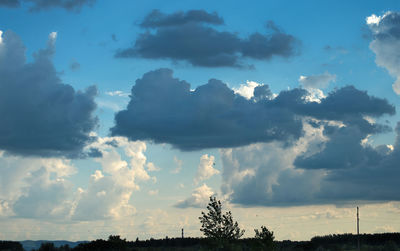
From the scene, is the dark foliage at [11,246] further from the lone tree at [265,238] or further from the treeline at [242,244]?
the lone tree at [265,238]

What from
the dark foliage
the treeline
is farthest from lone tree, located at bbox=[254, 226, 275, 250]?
the dark foliage

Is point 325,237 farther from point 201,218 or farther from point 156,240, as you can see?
point 201,218

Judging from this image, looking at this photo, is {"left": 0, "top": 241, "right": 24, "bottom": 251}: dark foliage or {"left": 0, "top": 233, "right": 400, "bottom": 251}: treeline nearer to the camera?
{"left": 0, "top": 233, "right": 400, "bottom": 251}: treeline

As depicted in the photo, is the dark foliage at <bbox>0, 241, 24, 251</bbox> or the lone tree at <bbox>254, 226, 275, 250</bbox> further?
the dark foliage at <bbox>0, 241, 24, 251</bbox>

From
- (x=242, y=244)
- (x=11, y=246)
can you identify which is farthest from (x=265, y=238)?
(x=11, y=246)

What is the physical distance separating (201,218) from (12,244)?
63833mm

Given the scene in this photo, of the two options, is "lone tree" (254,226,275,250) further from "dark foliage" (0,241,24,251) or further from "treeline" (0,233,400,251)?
"dark foliage" (0,241,24,251)

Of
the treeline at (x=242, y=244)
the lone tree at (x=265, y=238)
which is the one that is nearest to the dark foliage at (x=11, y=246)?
the treeline at (x=242, y=244)

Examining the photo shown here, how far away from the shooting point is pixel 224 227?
71.6 meters

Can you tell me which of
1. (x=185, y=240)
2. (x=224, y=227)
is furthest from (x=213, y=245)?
(x=185, y=240)

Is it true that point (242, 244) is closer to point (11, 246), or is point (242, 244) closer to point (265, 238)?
point (265, 238)

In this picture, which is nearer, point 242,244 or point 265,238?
point 265,238

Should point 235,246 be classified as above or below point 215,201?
below

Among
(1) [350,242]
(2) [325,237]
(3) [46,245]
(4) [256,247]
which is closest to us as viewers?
(4) [256,247]
